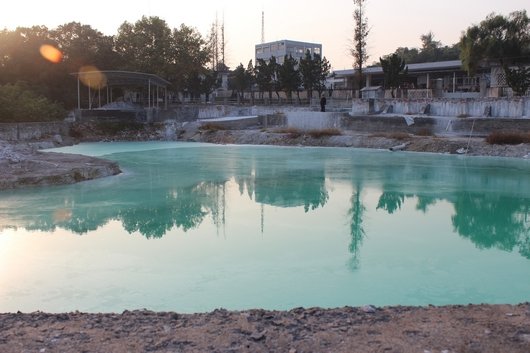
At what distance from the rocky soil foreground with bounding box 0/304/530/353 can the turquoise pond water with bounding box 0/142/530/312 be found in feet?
3.75

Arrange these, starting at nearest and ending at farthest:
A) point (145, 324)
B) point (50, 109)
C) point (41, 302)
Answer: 1. point (145, 324)
2. point (41, 302)
3. point (50, 109)

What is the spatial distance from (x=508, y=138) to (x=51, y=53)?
36963mm

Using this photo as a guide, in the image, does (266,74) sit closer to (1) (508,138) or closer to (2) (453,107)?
(2) (453,107)

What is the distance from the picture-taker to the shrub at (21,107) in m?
34.5

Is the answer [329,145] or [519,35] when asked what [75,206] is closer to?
[329,145]

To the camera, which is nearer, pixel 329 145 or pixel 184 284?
pixel 184 284

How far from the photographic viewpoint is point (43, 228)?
12977mm

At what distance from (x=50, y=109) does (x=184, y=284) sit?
111 ft

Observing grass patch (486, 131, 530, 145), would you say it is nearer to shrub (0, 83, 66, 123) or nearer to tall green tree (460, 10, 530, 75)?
tall green tree (460, 10, 530, 75)

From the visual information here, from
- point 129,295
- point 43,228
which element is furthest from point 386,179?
point 129,295

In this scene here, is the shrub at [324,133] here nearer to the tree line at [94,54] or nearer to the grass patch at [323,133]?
the grass patch at [323,133]

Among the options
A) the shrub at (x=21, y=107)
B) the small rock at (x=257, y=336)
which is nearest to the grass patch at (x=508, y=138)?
the small rock at (x=257, y=336)

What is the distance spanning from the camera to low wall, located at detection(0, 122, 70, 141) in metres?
31.3

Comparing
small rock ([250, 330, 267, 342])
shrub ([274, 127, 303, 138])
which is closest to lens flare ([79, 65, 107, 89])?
shrub ([274, 127, 303, 138])
